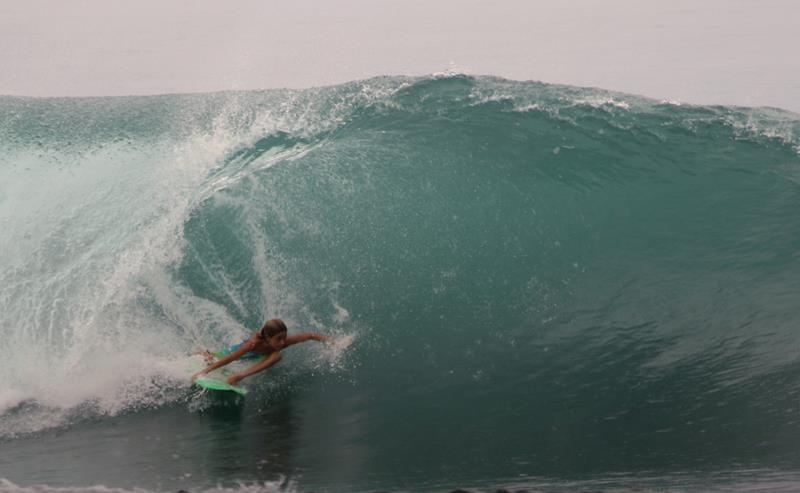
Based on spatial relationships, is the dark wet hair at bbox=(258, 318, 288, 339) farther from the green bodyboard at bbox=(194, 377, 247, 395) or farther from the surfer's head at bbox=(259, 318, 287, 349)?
the green bodyboard at bbox=(194, 377, 247, 395)

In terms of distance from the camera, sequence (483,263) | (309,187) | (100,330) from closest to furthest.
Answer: (100,330)
(483,263)
(309,187)

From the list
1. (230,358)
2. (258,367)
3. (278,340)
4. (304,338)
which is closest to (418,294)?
(304,338)

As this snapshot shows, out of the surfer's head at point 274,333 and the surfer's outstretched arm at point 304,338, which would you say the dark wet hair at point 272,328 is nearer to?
the surfer's head at point 274,333

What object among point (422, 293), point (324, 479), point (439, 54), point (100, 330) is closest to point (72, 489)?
point (324, 479)

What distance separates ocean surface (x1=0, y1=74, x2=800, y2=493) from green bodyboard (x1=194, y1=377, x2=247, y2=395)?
0.34 ft

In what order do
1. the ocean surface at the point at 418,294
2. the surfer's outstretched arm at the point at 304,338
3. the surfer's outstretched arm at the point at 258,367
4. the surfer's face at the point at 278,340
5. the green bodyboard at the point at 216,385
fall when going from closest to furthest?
the ocean surface at the point at 418,294
the green bodyboard at the point at 216,385
the surfer's outstretched arm at the point at 258,367
the surfer's face at the point at 278,340
the surfer's outstretched arm at the point at 304,338

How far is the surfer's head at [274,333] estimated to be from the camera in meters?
7.32

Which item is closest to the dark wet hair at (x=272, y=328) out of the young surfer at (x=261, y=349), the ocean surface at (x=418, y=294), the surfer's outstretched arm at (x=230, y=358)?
the young surfer at (x=261, y=349)

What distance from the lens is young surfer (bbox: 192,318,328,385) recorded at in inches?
287

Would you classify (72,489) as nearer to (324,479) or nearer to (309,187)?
(324,479)

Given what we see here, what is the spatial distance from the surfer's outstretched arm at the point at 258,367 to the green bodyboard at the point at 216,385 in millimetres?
72

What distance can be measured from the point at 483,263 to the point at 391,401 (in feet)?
6.92

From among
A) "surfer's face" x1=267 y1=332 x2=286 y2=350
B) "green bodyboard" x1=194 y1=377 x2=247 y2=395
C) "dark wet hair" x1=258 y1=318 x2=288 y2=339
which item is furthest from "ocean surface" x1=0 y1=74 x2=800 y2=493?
"dark wet hair" x1=258 y1=318 x2=288 y2=339

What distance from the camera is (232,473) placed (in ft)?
19.5
